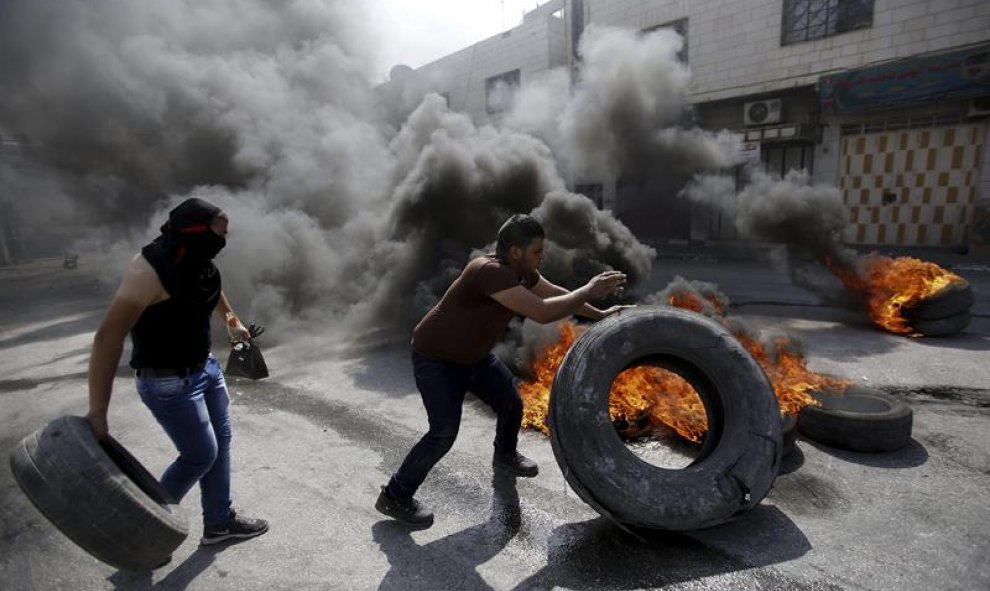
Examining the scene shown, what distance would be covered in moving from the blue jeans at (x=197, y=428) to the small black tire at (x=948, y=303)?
789 cm

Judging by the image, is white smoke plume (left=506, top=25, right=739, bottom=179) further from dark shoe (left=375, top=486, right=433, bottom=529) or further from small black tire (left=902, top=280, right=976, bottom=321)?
dark shoe (left=375, top=486, right=433, bottom=529)

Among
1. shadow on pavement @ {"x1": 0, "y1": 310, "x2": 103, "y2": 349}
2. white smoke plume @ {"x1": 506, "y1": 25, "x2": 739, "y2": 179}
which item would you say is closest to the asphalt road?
shadow on pavement @ {"x1": 0, "y1": 310, "x2": 103, "y2": 349}

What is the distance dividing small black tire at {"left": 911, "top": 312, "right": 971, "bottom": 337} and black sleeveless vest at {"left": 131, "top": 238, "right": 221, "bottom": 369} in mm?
7977

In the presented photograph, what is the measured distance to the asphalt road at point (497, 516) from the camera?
275cm

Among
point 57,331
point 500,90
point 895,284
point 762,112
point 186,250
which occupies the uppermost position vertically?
point 500,90

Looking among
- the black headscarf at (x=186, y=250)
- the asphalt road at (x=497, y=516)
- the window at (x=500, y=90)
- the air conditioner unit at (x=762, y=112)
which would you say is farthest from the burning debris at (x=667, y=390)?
the window at (x=500, y=90)

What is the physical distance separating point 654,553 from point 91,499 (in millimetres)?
2587

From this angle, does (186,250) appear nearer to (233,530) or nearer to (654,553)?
(233,530)

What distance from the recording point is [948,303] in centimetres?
680

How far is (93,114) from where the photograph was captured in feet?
44.4

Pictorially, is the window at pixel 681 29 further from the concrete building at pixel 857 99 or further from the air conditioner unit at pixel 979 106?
the air conditioner unit at pixel 979 106

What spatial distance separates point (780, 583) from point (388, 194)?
10388 mm


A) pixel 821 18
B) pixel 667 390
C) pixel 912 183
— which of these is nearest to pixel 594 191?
pixel 821 18

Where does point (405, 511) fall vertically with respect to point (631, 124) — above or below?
below
